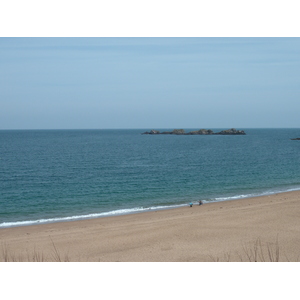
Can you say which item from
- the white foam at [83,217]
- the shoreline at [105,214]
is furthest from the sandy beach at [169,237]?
the white foam at [83,217]

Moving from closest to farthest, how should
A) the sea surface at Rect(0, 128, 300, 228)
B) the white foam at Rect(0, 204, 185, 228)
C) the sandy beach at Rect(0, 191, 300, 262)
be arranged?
the sandy beach at Rect(0, 191, 300, 262)
the white foam at Rect(0, 204, 185, 228)
the sea surface at Rect(0, 128, 300, 228)

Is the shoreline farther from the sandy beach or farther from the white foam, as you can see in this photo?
the sandy beach

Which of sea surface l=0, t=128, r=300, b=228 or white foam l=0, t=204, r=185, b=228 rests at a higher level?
sea surface l=0, t=128, r=300, b=228

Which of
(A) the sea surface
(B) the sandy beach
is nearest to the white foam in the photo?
(A) the sea surface

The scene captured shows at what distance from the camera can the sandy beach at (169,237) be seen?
1075 centimetres

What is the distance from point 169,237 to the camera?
1340 cm

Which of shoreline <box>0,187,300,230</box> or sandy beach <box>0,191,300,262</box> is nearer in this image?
sandy beach <box>0,191,300,262</box>

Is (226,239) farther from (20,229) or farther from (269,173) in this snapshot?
(269,173)

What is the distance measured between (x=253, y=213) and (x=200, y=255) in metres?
7.76

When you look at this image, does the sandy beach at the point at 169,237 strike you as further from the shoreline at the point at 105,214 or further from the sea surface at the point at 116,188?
the sea surface at the point at 116,188

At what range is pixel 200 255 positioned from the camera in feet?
35.2

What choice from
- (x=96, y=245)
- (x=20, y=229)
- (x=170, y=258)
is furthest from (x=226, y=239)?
(x=20, y=229)

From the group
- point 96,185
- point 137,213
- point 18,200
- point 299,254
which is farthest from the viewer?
point 96,185

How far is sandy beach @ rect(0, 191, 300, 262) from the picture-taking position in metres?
10.8
